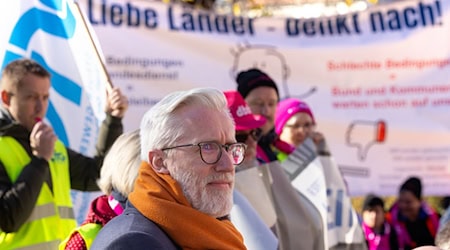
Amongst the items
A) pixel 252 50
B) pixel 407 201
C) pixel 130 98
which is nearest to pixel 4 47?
pixel 130 98

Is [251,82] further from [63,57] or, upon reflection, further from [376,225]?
[376,225]

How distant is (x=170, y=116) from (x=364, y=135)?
537 centimetres

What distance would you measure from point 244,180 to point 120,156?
0.72 metres

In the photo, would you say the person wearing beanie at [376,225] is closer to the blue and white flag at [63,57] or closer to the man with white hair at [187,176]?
the blue and white flag at [63,57]

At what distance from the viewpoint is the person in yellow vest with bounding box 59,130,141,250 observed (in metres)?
3.46

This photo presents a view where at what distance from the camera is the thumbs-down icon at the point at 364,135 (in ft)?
26.6

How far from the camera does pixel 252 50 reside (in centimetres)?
791

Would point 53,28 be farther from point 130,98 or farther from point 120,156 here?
point 130,98

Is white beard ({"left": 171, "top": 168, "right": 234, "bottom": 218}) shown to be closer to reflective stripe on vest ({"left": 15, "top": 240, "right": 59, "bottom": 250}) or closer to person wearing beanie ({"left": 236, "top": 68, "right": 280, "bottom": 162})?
reflective stripe on vest ({"left": 15, "top": 240, "right": 59, "bottom": 250})

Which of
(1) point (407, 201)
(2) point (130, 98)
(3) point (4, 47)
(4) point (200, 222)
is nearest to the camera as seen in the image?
(4) point (200, 222)

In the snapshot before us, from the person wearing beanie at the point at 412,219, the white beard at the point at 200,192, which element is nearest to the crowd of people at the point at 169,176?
the white beard at the point at 200,192

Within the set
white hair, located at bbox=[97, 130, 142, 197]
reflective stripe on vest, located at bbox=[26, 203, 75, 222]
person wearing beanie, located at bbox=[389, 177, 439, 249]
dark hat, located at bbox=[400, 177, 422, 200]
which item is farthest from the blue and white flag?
person wearing beanie, located at bbox=[389, 177, 439, 249]

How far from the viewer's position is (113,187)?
3537mm

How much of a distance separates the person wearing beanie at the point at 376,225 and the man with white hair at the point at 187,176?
17.8 feet
